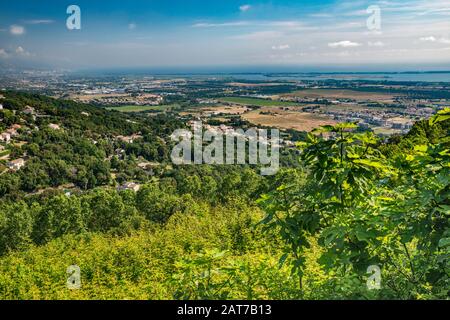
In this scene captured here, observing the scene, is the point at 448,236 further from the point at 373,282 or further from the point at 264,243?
the point at 264,243

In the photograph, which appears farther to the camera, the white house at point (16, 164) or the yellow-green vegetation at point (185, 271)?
the white house at point (16, 164)

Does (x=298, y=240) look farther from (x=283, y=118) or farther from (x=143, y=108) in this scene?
(x=143, y=108)

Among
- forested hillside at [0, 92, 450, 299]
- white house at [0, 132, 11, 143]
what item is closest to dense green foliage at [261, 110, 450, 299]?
forested hillside at [0, 92, 450, 299]

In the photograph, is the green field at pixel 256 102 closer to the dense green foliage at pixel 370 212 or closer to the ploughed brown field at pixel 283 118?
the ploughed brown field at pixel 283 118

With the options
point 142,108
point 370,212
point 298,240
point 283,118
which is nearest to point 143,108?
point 142,108

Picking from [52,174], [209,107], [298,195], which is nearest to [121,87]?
[209,107]

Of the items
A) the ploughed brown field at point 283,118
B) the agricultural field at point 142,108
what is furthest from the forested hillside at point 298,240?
the agricultural field at point 142,108

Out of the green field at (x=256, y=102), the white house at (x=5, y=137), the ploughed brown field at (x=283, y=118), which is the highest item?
the green field at (x=256, y=102)

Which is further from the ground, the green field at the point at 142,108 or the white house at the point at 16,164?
the green field at the point at 142,108
